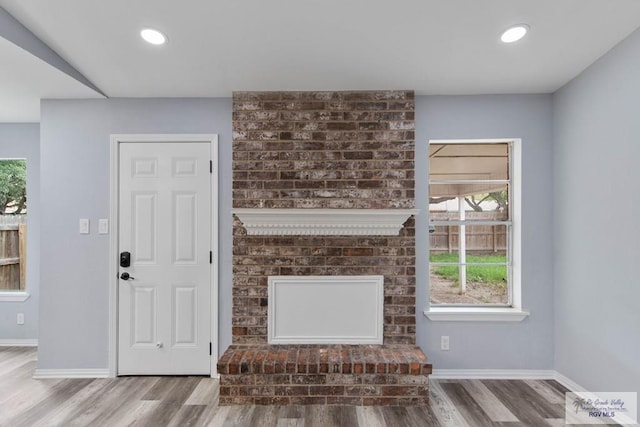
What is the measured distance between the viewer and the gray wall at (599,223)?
1986 millimetres

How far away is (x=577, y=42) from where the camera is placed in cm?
204

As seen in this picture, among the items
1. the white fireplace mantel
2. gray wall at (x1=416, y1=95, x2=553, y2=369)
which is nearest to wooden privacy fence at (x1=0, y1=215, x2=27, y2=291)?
the white fireplace mantel

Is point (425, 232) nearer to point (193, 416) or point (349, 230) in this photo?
point (349, 230)

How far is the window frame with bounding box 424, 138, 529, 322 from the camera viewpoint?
2.71 meters

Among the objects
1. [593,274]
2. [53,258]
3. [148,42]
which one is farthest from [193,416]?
[593,274]

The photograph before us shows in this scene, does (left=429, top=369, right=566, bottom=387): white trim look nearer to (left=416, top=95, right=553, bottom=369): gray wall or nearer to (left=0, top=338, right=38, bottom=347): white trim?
(left=416, top=95, right=553, bottom=369): gray wall

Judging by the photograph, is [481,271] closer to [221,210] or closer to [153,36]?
[221,210]

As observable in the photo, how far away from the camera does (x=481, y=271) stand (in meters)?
2.87

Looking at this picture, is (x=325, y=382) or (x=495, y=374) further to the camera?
(x=495, y=374)

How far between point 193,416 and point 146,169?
6.11ft

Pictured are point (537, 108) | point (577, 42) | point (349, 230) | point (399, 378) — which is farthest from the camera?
point (537, 108)

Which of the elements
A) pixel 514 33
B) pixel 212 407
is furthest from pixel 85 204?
pixel 514 33

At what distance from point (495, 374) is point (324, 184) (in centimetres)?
204

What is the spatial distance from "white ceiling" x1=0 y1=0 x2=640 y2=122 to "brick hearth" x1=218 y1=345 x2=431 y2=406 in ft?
6.66
